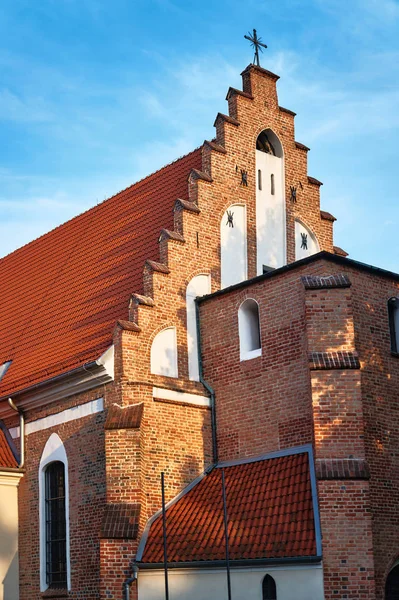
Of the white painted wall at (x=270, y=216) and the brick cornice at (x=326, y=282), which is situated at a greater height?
the white painted wall at (x=270, y=216)

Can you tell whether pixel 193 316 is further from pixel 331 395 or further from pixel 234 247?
pixel 331 395

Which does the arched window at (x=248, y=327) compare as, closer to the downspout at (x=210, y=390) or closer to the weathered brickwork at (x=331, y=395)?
the weathered brickwork at (x=331, y=395)

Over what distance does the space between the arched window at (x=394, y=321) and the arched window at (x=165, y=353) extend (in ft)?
14.4

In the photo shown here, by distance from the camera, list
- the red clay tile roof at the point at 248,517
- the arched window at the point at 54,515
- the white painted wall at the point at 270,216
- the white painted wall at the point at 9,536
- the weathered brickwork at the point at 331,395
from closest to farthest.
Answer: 1. the weathered brickwork at the point at 331,395
2. the red clay tile roof at the point at 248,517
3. the arched window at the point at 54,515
4. the white painted wall at the point at 9,536
5. the white painted wall at the point at 270,216

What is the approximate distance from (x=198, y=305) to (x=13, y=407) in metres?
4.79

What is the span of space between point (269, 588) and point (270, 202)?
9.34 metres

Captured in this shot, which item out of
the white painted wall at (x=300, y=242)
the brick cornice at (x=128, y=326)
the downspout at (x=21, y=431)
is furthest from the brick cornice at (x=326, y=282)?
the downspout at (x=21, y=431)

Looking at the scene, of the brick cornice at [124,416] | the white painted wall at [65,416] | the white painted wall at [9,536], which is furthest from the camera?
the white painted wall at [9,536]

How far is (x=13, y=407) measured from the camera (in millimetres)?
20594

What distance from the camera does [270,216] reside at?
21.4 metres

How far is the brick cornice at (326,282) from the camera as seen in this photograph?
16312 mm

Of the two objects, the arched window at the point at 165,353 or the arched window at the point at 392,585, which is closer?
Result: the arched window at the point at 392,585

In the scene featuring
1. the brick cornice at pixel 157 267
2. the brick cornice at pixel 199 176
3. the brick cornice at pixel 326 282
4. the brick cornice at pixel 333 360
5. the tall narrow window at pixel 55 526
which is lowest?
the tall narrow window at pixel 55 526

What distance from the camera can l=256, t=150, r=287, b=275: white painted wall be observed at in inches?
830
